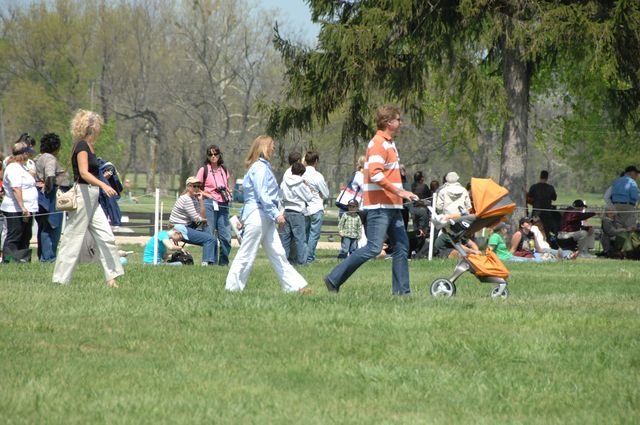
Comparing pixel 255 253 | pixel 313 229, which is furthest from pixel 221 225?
pixel 255 253

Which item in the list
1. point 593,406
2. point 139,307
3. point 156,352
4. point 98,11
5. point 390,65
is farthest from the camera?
point 98,11

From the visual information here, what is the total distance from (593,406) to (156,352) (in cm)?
290

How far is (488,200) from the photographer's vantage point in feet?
38.3

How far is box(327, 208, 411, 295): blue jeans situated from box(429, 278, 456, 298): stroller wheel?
41cm

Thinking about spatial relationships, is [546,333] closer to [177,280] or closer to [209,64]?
[177,280]

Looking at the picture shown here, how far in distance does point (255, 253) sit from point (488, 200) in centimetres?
238

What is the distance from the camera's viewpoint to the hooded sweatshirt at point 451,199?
65.3 ft

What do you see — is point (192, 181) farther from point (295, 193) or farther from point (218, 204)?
point (295, 193)

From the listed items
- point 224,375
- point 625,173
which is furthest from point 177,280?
point 625,173

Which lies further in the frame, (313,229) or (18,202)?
(313,229)

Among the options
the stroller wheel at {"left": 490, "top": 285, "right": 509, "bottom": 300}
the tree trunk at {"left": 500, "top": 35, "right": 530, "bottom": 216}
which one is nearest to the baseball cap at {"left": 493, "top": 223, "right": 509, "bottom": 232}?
the tree trunk at {"left": 500, "top": 35, "right": 530, "bottom": 216}

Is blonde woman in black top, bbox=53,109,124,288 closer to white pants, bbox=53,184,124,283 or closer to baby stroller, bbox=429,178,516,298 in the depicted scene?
white pants, bbox=53,184,124,283

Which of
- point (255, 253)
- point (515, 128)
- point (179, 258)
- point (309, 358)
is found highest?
point (515, 128)

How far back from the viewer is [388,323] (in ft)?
29.7
